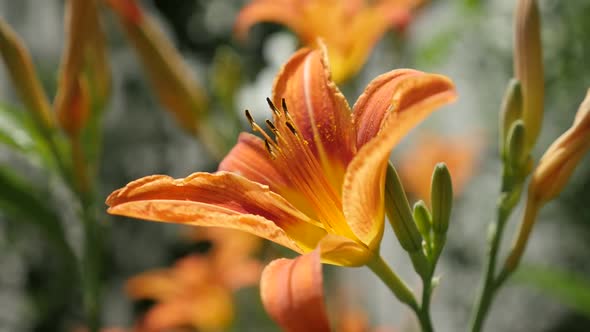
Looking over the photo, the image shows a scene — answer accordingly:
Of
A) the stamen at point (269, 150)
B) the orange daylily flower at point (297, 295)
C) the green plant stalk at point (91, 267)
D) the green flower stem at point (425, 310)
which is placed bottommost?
the green flower stem at point (425, 310)

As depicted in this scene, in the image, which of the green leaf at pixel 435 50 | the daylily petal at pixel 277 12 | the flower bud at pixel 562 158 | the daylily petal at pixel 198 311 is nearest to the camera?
the flower bud at pixel 562 158

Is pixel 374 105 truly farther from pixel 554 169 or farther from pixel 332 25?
pixel 332 25

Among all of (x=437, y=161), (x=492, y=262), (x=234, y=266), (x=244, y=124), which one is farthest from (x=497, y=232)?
(x=244, y=124)

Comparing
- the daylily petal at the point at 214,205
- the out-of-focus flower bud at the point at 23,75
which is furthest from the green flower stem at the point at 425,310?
the out-of-focus flower bud at the point at 23,75

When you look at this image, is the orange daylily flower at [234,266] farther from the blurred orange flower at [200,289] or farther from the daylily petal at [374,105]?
the daylily petal at [374,105]

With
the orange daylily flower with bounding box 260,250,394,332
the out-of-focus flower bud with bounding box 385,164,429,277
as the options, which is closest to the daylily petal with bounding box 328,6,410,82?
the out-of-focus flower bud with bounding box 385,164,429,277

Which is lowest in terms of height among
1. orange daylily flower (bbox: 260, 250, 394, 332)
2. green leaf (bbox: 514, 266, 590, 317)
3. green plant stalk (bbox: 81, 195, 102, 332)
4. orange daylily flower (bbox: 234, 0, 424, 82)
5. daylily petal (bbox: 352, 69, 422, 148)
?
green leaf (bbox: 514, 266, 590, 317)

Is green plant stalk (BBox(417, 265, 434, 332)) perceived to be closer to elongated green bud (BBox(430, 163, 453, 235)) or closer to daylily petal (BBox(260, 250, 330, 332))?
elongated green bud (BBox(430, 163, 453, 235))
